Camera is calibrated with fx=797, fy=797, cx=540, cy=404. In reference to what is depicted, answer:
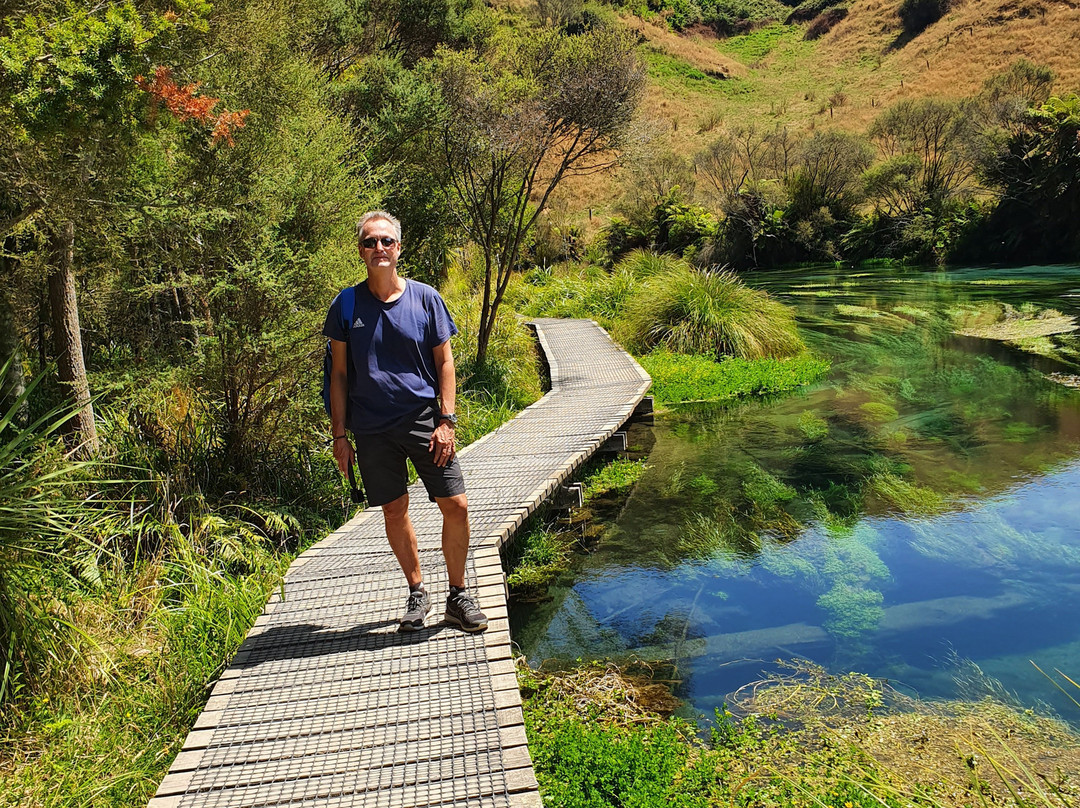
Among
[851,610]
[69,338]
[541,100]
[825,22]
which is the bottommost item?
[851,610]

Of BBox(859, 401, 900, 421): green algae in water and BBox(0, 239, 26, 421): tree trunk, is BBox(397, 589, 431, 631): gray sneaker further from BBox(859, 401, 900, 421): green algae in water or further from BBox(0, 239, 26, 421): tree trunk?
BBox(859, 401, 900, 421): green algae in water

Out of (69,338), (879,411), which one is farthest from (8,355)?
(879,411)

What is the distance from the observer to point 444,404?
3.71m

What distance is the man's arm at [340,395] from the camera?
368cm

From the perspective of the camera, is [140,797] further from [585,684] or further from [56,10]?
[56,10]

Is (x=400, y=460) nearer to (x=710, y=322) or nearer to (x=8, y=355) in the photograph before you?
(x=8, y=355)

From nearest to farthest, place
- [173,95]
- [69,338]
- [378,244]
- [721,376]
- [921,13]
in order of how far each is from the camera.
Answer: [378,244] < [173,95] < [69,338] < [721,376] < [921,13]

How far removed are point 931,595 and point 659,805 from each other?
11.3 ft

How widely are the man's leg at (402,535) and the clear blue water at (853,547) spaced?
5.47 feet

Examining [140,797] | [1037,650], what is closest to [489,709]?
[140,797]

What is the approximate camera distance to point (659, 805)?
338 cm

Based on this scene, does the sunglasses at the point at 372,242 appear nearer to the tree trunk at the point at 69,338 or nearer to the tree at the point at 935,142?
the tree trunk at the point at 69,338

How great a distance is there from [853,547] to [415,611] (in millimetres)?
4267

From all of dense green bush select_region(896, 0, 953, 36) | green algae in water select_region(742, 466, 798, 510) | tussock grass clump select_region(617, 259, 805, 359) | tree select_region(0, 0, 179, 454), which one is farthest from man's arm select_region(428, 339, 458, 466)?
dense green bush select_region(896, 0, 953, 36)
